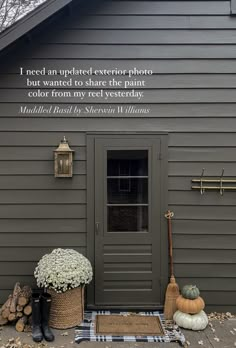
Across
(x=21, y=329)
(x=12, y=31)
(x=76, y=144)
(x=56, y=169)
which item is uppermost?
(x=12, y=31)

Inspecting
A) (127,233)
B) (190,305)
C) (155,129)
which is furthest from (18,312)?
(155,129)

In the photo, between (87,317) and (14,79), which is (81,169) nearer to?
(14,79)

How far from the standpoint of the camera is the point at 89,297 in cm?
438

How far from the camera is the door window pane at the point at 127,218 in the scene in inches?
173

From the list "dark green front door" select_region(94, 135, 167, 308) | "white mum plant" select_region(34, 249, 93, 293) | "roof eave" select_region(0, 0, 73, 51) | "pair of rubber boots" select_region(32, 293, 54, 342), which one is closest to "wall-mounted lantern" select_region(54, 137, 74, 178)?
"dark green front door" select_region(94, 135, 167, 308)

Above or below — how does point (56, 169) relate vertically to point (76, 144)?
below

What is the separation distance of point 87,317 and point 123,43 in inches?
116

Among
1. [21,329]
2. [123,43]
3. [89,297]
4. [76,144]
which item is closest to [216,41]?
[123,43]

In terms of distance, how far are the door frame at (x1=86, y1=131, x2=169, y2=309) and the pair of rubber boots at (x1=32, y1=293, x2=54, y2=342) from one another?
65 cm

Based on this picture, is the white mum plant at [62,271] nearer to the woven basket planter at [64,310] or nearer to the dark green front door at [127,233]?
the woven basket planter at [64,310]

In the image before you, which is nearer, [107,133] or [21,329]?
[21,329]

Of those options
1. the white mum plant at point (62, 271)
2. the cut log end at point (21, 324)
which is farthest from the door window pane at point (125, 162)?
the cut log end at point (21, 324)

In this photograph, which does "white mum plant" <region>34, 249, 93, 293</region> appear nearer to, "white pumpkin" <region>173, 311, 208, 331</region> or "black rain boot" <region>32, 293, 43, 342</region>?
"black rain boot" <region>32, 293, 43, 342</region>

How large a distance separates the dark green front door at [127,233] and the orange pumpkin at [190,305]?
14.9 inches
